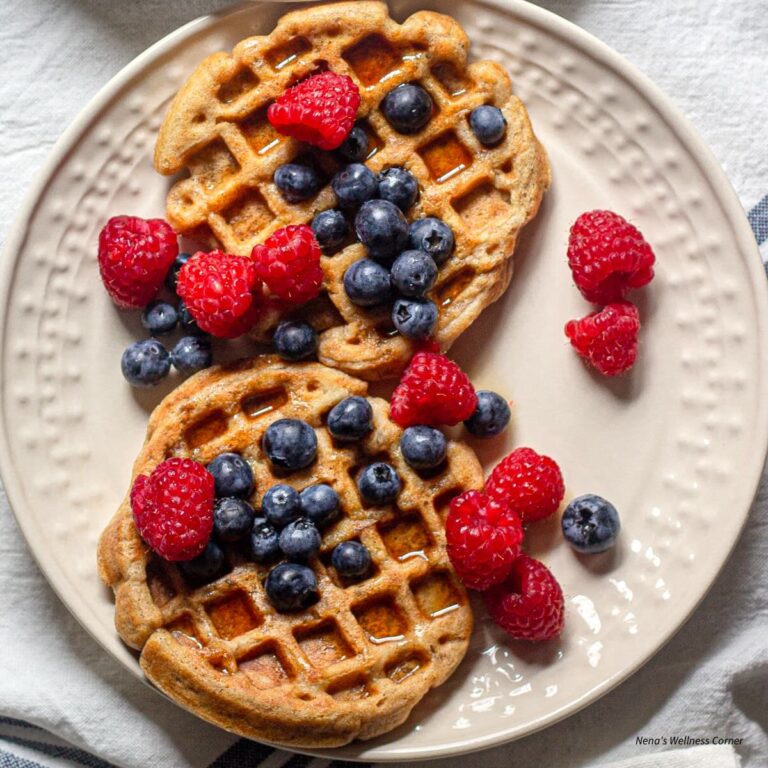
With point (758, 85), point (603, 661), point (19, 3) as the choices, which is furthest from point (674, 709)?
point (19, 3)

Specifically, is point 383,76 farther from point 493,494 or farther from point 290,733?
point 290,733

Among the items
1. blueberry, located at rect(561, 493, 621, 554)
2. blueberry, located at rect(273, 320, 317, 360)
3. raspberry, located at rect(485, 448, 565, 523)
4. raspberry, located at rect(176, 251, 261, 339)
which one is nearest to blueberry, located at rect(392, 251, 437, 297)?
blueberry, located at rect(273, 320, 317, 360)

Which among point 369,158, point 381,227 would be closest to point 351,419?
point 381,227

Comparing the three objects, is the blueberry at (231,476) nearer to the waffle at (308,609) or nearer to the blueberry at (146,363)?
the waffle at (308,609)

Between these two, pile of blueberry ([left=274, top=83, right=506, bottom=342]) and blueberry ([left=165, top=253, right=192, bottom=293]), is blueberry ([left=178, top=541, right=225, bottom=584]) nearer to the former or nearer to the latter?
pile of blueberry ([left=274, top=83, right=506, bottom=342])

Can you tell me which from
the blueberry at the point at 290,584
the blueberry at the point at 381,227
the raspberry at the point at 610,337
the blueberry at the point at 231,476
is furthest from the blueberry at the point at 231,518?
the raspberry at the point at 610,337

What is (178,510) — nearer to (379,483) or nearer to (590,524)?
(379,483)
